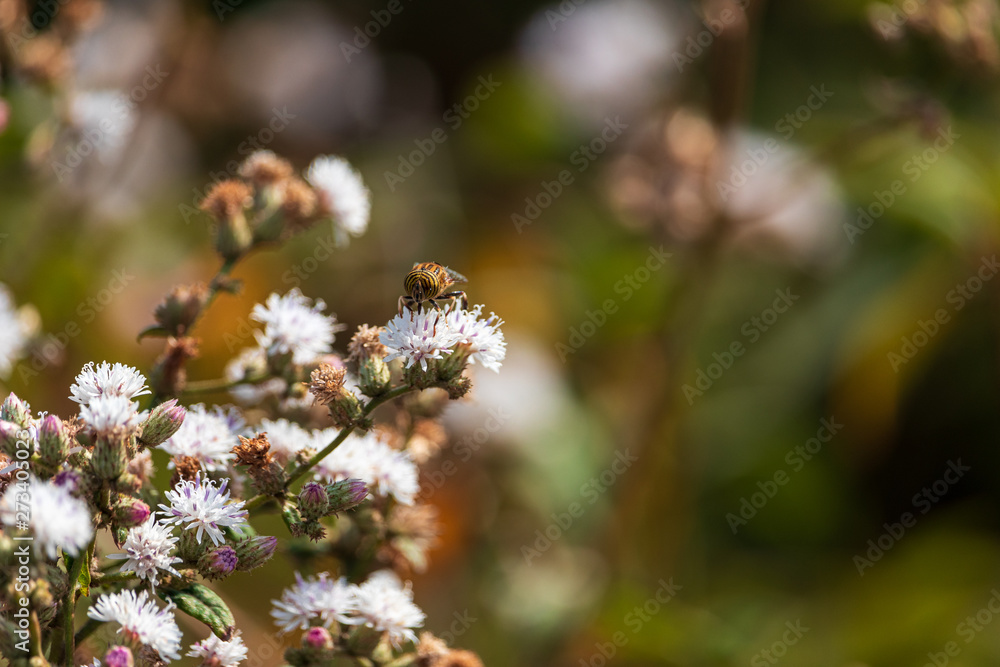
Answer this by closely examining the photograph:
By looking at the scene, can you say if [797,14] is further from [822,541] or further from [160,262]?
[160,262]

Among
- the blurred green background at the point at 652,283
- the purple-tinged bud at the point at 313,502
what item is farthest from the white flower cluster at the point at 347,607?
the blurred green background at the point at 652,283

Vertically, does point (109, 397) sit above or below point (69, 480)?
above

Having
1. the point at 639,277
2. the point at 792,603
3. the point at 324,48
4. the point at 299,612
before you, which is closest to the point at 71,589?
the point at 299,612

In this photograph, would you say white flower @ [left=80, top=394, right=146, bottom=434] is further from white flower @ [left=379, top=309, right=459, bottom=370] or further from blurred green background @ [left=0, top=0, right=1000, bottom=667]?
blurred green background @ [left=0, top=0, right=1000, bottom=667]

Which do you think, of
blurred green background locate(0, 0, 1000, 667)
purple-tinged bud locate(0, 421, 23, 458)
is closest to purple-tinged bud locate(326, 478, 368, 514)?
purple-tinged bud locate(0, 421, 23, 458)

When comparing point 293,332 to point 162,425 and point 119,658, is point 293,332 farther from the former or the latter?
point 119,658

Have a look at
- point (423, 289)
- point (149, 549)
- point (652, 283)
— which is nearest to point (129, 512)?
point (149, 549)
